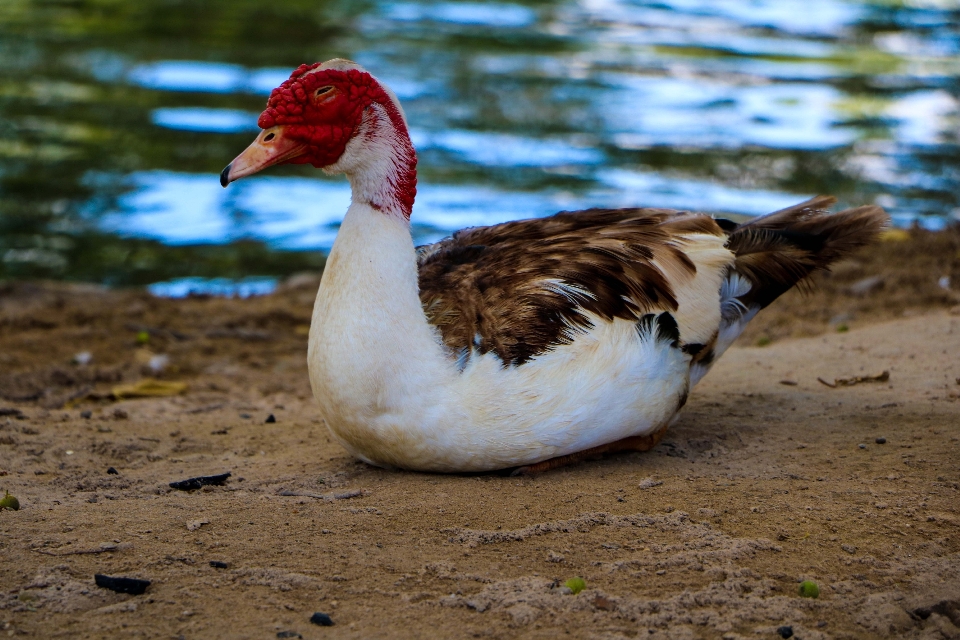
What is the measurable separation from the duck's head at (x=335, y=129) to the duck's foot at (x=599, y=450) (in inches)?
50.5

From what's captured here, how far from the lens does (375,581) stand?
389 cm

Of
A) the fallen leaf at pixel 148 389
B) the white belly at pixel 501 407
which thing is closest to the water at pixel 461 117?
the fallen leaf at pixel 148 389

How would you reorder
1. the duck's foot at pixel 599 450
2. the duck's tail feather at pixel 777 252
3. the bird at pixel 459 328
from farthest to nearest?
the duck's tail feather at pixel 777 252, the duck's foot at pixel 599 450, the bird at pixel 459 328

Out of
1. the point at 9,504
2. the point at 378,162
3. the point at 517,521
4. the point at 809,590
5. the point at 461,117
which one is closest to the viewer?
the point at 809,590

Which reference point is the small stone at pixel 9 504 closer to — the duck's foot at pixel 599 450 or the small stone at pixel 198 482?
the small stone at pixel 198 482

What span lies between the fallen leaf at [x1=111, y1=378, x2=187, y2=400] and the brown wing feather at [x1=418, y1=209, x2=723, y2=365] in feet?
7.35

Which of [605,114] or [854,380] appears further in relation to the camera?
[605,114]

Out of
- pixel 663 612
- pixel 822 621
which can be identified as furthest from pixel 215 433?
pixel 822 621

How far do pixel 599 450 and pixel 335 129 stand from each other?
1.82m

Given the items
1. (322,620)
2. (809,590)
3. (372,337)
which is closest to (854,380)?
(809,590)

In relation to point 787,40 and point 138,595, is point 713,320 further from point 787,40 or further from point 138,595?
point 787,40

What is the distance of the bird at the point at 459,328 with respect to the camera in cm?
462

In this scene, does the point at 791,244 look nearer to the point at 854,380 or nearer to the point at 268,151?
the point at 854,380

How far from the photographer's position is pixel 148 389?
22.7 ft
